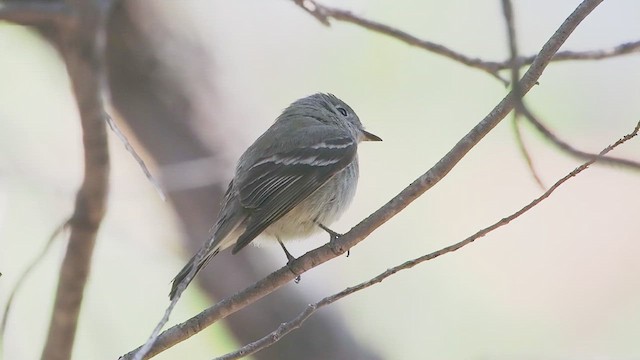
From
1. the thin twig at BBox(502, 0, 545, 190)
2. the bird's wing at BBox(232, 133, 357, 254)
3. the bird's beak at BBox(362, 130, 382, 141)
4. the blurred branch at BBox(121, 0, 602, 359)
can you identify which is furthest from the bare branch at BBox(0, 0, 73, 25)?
the bird's beak at BBox(362, 130, 382, 141)

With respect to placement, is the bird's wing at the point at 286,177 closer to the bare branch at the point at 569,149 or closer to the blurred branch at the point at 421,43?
the blurred branch at the point at 421,43

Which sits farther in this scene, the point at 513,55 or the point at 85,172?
the point at 85,172

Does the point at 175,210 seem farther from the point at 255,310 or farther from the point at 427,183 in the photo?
the point at 427,183

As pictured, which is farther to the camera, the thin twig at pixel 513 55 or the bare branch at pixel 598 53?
the bare branch at pixel 598 53

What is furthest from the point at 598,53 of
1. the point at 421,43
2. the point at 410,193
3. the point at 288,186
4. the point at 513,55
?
the point at 288,186

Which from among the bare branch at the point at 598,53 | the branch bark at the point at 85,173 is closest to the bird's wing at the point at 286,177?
the branch bark at the point at 85,173

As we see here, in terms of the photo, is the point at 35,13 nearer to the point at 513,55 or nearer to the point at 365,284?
the point at 365,284
